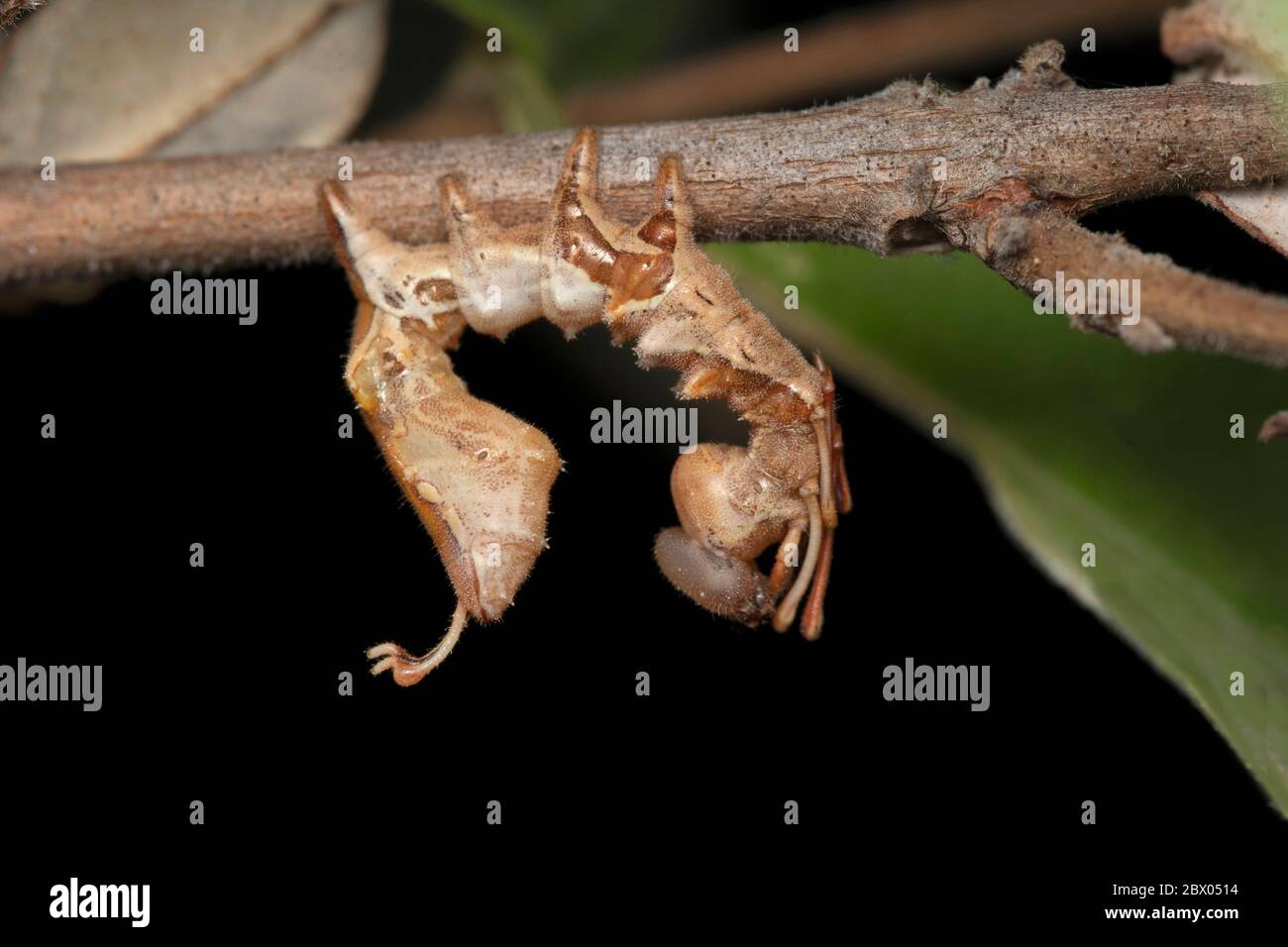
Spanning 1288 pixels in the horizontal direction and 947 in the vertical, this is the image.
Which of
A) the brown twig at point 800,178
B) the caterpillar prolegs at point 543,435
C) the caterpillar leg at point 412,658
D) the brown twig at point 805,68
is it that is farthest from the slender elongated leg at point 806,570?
the brown twig at point 805,68

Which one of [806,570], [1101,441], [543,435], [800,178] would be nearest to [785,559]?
[806,570]

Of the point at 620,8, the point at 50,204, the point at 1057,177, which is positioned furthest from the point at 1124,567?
the point at 50,204

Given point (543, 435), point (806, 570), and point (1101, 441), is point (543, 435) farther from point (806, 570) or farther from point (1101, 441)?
point (1101, 441)

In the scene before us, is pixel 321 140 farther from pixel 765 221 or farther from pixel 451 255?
pixel 765 221

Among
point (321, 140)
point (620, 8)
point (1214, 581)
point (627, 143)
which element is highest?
point (620, 8)

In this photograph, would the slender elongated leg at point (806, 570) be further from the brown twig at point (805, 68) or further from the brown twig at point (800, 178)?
the brown twig at point (805, 68)
